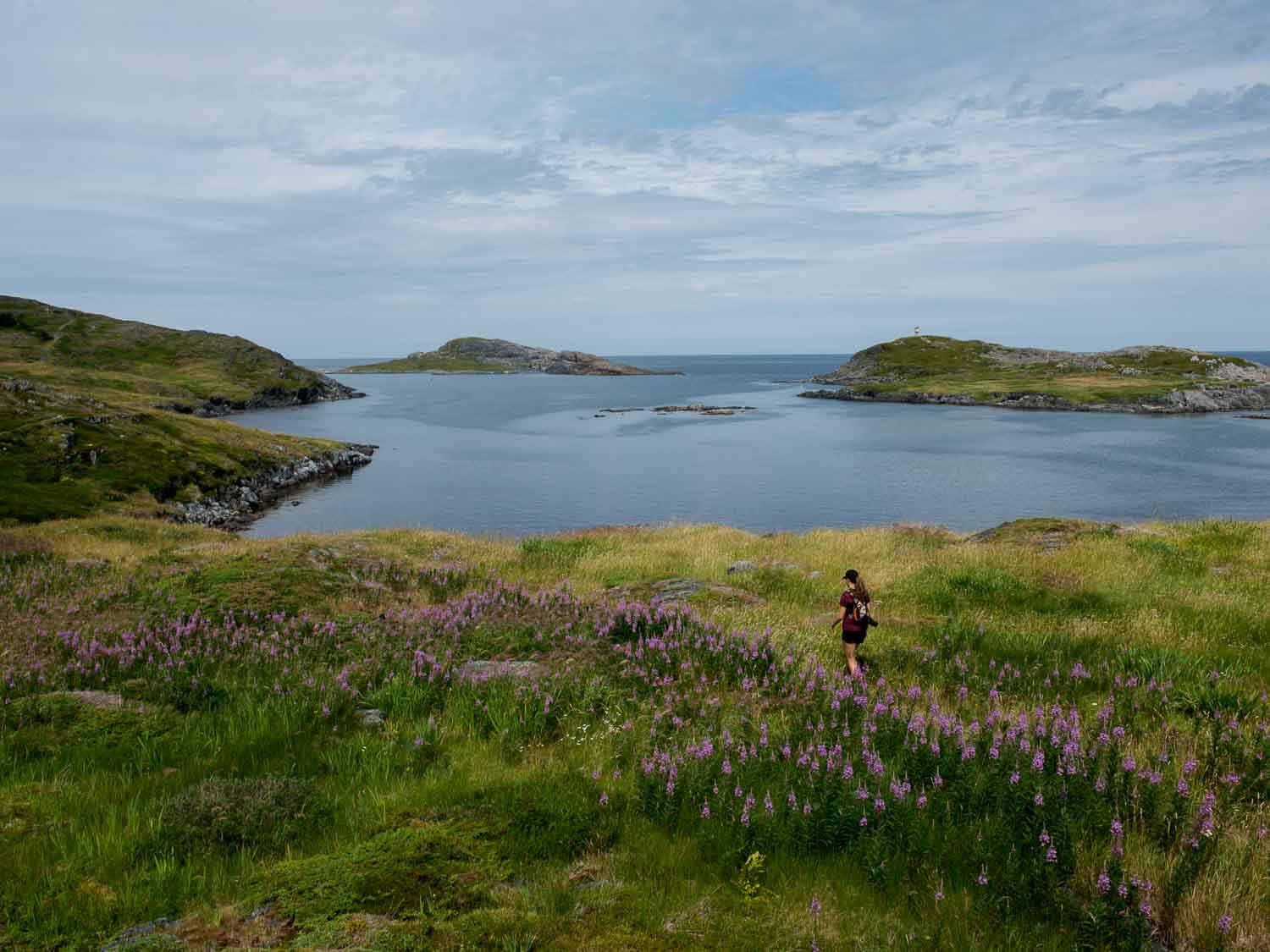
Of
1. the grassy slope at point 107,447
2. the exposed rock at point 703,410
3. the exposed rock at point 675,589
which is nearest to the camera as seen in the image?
the exposed rock at point 675,589

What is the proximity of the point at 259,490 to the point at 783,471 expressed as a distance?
1930 inches

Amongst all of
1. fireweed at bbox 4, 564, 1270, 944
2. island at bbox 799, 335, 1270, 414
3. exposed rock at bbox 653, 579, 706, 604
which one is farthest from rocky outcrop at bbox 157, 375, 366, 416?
island at bbox 799, 335, 1270, 414

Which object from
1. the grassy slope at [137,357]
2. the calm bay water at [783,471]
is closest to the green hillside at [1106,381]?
the calm bay water at [783,471]

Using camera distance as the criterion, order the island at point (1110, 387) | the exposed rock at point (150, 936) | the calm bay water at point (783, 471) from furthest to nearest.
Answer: the island at point (1110, 387)
the calm bay water at point (783, 471)
the exposed rock at point (150, 936)

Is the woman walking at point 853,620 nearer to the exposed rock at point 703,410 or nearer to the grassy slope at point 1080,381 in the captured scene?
the exposed rock at point 703,410

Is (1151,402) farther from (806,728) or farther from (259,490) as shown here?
(806,728)

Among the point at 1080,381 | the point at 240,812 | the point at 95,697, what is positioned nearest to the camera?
the point at 240,812

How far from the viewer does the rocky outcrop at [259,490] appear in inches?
1973

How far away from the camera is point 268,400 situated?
157625mm

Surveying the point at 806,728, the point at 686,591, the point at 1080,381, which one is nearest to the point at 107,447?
the point at 686,591

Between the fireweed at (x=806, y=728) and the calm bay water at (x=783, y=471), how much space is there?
39.0 metres

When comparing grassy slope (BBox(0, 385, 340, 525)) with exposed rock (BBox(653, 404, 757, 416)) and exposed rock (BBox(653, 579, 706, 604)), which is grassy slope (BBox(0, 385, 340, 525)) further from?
exposed rock (BBox(653, 404, 757, 416))

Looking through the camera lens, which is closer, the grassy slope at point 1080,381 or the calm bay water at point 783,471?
the calm bay water at point 783,471

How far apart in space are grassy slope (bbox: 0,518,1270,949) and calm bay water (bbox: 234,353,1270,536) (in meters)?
38.0
